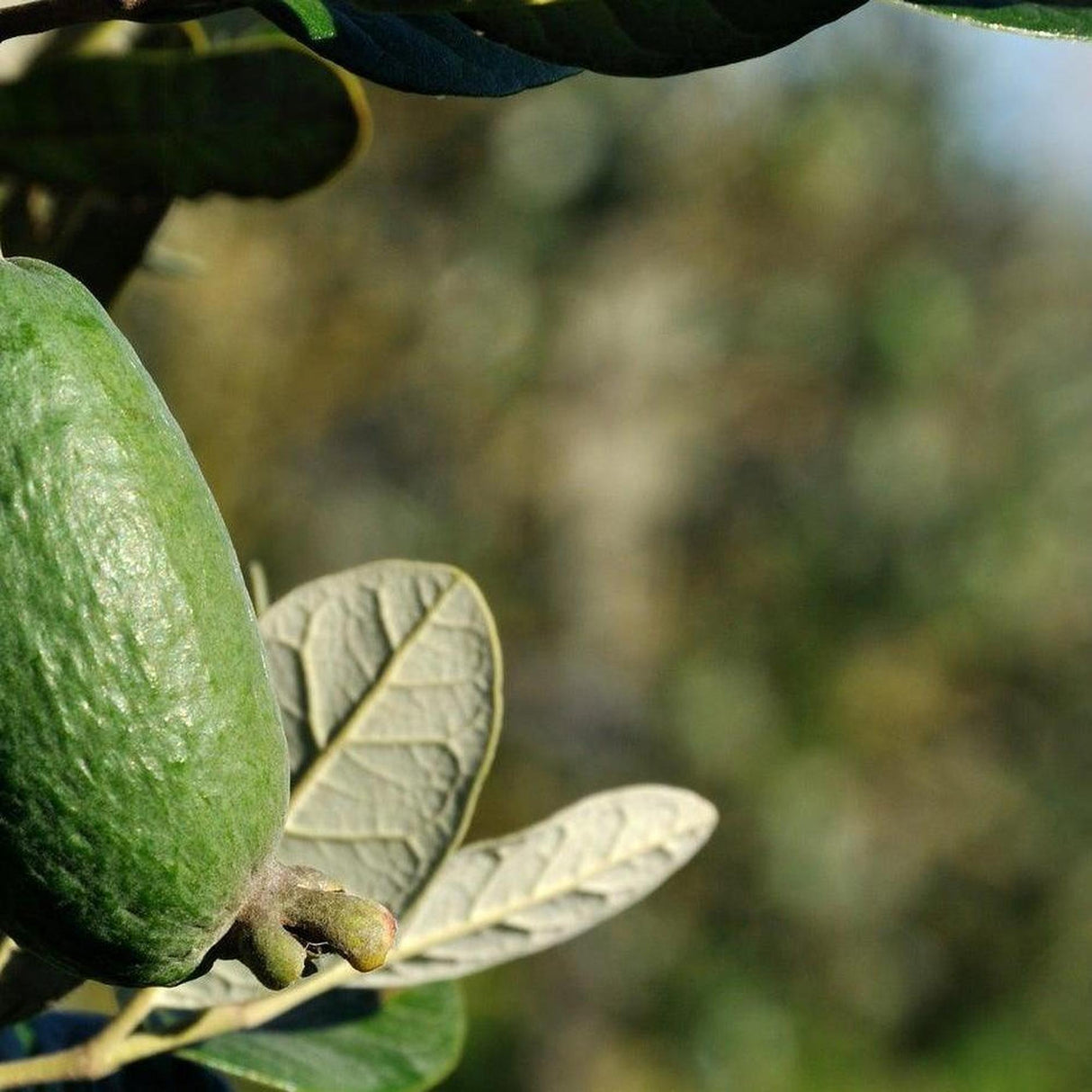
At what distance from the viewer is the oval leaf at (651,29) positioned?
58 cm

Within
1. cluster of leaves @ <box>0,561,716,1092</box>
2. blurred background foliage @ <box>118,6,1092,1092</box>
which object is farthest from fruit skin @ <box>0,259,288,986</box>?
blurred background foliage @ <box>118,6,1092,1092</box>

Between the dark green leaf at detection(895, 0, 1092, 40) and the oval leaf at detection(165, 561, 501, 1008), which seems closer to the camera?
the dark green leaf at detection(895, 0, 1092, 40)

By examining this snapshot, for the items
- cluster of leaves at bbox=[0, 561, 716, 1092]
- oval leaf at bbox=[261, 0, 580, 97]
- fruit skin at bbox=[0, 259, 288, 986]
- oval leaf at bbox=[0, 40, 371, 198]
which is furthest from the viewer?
oval leaf at bbox=[0, 40, 371, 198]

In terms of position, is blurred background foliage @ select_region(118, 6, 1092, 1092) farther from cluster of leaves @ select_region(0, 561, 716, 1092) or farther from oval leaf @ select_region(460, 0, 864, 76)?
oval leaf @ select_region(460, 0, 864, 76)

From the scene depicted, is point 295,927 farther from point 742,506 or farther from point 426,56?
point 742,506

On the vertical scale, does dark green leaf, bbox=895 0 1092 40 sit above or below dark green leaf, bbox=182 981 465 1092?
above

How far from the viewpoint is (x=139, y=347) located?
13.5 ft

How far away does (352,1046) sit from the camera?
3.05 ft

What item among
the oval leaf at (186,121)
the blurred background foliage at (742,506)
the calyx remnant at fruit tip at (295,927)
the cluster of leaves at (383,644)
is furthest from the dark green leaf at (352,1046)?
the blurred background foliage at (742,506)

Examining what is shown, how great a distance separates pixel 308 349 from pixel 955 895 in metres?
3.17

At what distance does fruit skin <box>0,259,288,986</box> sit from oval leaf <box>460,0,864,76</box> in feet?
0.67

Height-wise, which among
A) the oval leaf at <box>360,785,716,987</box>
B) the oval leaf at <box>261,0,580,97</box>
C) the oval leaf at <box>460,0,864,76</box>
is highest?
the oval leaf at <box>460,0,864,76</box>

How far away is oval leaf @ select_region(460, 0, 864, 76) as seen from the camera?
22.7 inches

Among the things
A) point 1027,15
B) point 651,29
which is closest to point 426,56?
point 651,29
